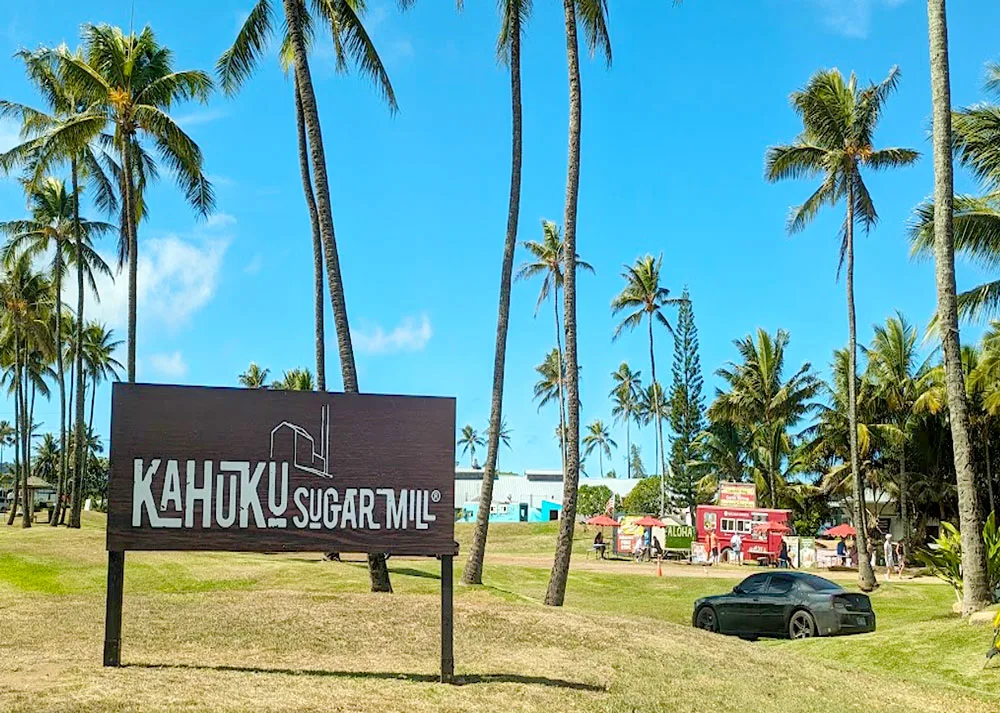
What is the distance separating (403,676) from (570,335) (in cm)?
1162

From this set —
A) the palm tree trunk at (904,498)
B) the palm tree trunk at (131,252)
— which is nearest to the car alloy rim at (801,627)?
the palm tree trunk at (131,252)

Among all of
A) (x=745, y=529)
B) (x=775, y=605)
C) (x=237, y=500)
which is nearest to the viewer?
(x=237, y=500)

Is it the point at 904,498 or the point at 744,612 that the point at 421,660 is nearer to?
the point at 744,612

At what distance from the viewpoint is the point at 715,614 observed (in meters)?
20.1

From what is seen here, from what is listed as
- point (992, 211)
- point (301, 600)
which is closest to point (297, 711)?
point (301, 600)

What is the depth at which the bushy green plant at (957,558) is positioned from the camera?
17984mm

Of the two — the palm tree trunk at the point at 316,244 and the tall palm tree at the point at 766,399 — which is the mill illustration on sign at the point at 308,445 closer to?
the palm tree trunk at the point at 316,244

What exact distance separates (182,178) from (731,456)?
4201 cm

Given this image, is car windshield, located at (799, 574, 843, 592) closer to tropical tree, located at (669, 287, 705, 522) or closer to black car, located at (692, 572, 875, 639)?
black car, located at (692, 572, 875, 639)

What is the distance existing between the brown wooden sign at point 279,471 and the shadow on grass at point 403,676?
1.23 m

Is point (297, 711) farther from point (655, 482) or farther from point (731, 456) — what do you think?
point (655, 482)

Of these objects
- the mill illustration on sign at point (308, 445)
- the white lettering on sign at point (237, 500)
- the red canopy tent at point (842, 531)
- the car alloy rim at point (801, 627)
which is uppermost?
the mill illustration on sign at point (308, 445)

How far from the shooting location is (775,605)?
758 inches

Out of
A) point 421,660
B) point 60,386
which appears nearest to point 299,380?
point 60,386
